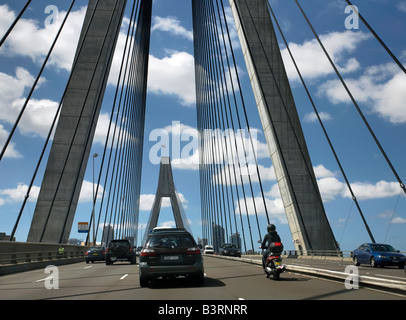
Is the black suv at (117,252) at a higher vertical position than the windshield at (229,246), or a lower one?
lower

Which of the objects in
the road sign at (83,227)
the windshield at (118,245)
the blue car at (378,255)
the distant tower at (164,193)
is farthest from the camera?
the distant tower at (164,193)

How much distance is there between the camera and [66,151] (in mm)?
27812

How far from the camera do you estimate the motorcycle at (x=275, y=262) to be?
11477 millimetres

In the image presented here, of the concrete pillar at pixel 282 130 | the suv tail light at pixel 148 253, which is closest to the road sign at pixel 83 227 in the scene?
the concrete pillar at pixel 282 130

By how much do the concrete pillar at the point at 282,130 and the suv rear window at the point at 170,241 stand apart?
17.8 metres

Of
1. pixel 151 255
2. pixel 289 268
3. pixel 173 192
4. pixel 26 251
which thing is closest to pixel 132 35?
pixel 26 251

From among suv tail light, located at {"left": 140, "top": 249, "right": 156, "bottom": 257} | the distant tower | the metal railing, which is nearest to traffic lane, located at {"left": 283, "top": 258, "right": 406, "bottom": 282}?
suv tail light, located at {"left": 140, "top": 249, "right": 156, "bottom": 257}

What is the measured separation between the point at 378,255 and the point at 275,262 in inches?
421

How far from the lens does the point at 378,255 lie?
20.1m

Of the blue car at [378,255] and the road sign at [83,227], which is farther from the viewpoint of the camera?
the road sign at [83,227]

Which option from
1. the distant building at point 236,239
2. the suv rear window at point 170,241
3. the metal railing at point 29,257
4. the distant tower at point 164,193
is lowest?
the suv rear window at point 170,241
